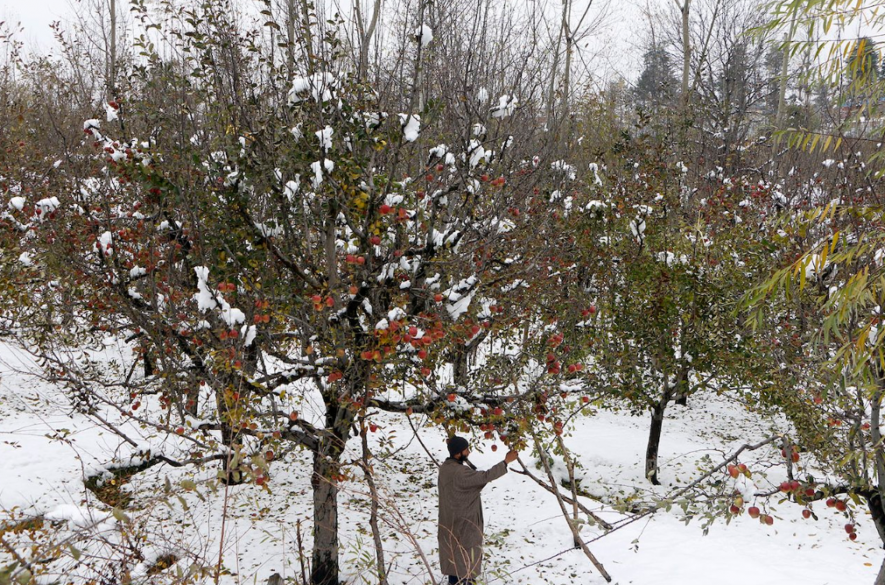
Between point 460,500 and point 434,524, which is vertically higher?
point 434,524

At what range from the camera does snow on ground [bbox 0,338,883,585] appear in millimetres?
6258

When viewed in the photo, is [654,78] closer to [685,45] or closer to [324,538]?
[685,45]

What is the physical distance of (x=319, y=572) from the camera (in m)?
5.80


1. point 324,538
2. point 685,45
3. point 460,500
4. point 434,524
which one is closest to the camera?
point 460,500

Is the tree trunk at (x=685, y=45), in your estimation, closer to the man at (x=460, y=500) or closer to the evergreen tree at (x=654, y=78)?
the evergreen tree at (x=654, y=78)

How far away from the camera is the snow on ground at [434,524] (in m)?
6.26

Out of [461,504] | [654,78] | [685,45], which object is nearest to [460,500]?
[461,504]

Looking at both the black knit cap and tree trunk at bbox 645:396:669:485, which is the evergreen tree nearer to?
tree trunk at bbox 645:396:669:485

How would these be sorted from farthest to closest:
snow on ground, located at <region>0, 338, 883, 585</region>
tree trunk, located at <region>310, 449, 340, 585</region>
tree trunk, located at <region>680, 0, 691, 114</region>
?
1. tree trunk, located at <region>680, 0, 691, 114</region>
2. snow on ground, located at <region>0, 338, 883, 585</region>
3. tree trunk, located at <region>310, 449, 340, 585</region>

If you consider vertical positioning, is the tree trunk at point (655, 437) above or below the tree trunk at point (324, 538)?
above

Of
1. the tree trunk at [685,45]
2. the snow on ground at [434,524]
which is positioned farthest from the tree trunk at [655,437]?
the tree trunk at [685,45]

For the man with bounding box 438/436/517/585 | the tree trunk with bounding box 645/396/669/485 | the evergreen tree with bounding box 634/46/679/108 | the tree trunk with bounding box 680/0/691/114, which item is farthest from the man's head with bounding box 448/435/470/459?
the tree trunk with bounding box 680/0/691/114

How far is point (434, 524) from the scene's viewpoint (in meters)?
7.89

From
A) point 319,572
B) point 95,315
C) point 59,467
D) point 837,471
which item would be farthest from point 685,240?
point 59,467
